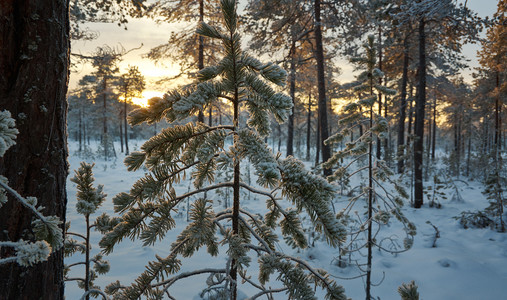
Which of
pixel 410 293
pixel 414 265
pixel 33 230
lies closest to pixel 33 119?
pixel 33 230

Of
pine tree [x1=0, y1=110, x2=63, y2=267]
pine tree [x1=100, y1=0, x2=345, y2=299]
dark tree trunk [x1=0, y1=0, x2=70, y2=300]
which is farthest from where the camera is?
dark tree trunk [x1=0, y1=0, x2=70, y2=300]

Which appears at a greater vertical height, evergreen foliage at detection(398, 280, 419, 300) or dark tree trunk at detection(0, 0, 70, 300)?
dark tree trunk at detection(0, 0, 70, 300)

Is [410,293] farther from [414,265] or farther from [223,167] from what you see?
[414,265]

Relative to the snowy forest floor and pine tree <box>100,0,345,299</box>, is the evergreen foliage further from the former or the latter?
the snowy forest floor

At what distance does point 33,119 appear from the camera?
160 centimetres

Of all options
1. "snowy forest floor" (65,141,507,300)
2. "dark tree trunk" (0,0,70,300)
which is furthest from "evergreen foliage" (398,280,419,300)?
→ "snowy forest floor" (65,141,507,300)

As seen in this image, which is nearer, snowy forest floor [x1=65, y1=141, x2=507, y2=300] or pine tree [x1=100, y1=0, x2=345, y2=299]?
pine tree [x1=100, y1=0, x2=345, y2=299]

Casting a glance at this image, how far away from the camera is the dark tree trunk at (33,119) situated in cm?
153

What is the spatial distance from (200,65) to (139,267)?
9158 mm

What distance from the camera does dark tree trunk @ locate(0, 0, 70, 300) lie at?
1525 millimetres

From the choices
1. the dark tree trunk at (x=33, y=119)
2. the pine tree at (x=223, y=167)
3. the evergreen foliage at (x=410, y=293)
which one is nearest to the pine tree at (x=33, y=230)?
the pine tree at (x=223, y=167)

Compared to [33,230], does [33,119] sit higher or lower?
higher

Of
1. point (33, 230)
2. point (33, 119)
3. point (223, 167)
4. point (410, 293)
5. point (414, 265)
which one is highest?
point (33, 119)

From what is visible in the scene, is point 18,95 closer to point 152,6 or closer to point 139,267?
point 139,267
